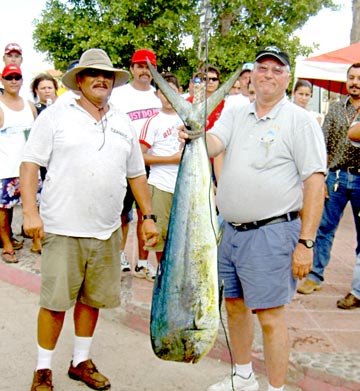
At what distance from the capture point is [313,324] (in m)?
3.91

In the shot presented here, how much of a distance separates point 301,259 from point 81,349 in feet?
4.84

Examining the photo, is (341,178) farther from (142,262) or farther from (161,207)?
(142,262)

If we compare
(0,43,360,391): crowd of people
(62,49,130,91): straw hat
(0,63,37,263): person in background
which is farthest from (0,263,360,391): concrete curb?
(0,63,37,263): person in background

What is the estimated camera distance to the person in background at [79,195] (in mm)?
2795

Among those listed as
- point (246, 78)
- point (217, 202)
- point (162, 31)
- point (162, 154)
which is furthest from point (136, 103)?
point (162, 31)

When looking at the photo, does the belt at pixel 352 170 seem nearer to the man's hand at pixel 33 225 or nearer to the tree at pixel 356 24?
the man's hand at pixel 33 225

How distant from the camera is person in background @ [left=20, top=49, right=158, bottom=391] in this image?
2795 millimetres

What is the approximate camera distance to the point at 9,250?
5.32m

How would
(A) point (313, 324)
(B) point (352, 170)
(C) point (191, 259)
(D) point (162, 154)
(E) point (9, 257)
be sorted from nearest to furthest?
(C) point (191, 259)
(A) point (313, 324)
(B) point (352, 170)
(D) point (162, 154)
(E) point (9, 257)

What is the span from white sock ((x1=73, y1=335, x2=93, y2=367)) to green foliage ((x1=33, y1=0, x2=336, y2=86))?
1698 cm

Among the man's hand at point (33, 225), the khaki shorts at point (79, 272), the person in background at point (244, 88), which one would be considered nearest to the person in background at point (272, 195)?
the khaki shorts at point (79, 272)

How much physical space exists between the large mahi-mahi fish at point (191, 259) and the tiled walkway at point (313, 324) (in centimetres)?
125

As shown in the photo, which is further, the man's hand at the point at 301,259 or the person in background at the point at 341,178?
the person in background at the point at 341,178

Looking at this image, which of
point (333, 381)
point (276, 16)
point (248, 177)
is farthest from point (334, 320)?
point (276, 16)
